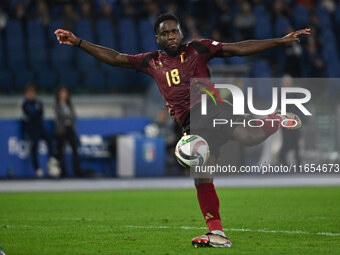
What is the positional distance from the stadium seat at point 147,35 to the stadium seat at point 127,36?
0.21 meters

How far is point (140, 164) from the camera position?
57.3ft

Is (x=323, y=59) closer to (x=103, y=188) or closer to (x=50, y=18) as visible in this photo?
(x=50, y=18)

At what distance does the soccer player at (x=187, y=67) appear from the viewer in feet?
20.6

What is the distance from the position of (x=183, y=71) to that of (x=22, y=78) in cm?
1417

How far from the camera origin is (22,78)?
1998 centimetres

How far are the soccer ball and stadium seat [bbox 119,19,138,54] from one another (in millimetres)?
14583

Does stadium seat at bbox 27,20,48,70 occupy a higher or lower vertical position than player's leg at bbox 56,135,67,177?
higher

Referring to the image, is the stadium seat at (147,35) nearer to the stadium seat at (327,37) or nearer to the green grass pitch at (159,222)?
the stadium seat at (327,37)

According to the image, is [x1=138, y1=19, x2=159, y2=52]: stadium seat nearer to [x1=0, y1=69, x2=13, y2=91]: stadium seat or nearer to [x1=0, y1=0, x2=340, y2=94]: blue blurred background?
[x1=0, y1=0, x2=340, y2=94]: blue blurred background

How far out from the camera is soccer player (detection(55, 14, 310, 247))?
628 centimetres

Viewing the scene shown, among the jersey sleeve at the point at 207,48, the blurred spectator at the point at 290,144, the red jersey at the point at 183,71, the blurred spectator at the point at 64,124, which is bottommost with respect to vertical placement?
the blurred spectator at the point at 290,144

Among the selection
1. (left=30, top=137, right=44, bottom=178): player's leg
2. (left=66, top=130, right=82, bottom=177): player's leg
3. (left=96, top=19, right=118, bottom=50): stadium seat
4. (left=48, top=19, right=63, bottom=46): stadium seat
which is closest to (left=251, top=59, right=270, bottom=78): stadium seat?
(left=96, top=19, right=118, bottom=50): stadium seat

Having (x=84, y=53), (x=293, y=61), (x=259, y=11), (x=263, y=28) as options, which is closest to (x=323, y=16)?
(x=259, y=11)

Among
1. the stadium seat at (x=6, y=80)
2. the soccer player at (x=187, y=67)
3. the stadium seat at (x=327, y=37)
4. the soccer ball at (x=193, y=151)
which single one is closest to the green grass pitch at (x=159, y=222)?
the soccer player at (x=187, y=67)
